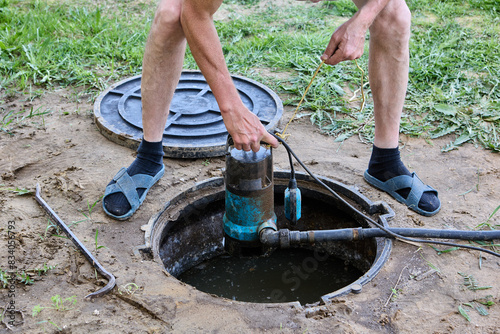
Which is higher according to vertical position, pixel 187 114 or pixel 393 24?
pixel 393 24

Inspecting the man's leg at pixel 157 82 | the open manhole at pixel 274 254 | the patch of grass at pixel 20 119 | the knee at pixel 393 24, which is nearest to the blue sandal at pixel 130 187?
the man's leg at pixel 157 82

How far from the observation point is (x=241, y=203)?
6.66ft

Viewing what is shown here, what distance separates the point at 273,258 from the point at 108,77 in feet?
6.05

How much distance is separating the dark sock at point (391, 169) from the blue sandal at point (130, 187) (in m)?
1.13

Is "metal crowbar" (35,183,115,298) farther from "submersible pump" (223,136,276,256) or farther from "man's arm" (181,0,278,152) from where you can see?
"man's arm" (181,0,278,152)

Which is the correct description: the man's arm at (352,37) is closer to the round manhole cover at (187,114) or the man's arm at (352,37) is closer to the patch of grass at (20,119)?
the round manhole cover at (187,114)

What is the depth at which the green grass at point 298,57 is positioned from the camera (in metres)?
3.26

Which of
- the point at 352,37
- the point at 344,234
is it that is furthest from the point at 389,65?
the point at 344,234

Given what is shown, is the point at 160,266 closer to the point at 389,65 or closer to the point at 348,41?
the point at 348,41

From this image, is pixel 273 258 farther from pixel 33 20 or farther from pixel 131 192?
pixel 33 20

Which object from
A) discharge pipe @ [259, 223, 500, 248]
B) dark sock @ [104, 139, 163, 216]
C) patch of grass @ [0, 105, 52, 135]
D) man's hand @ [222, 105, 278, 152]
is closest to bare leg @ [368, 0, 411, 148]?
discharge pipe @ [259, 223, 500, 248]

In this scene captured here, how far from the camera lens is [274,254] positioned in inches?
110

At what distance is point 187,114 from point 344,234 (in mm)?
1363

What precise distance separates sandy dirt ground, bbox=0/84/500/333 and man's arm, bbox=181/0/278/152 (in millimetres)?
632
